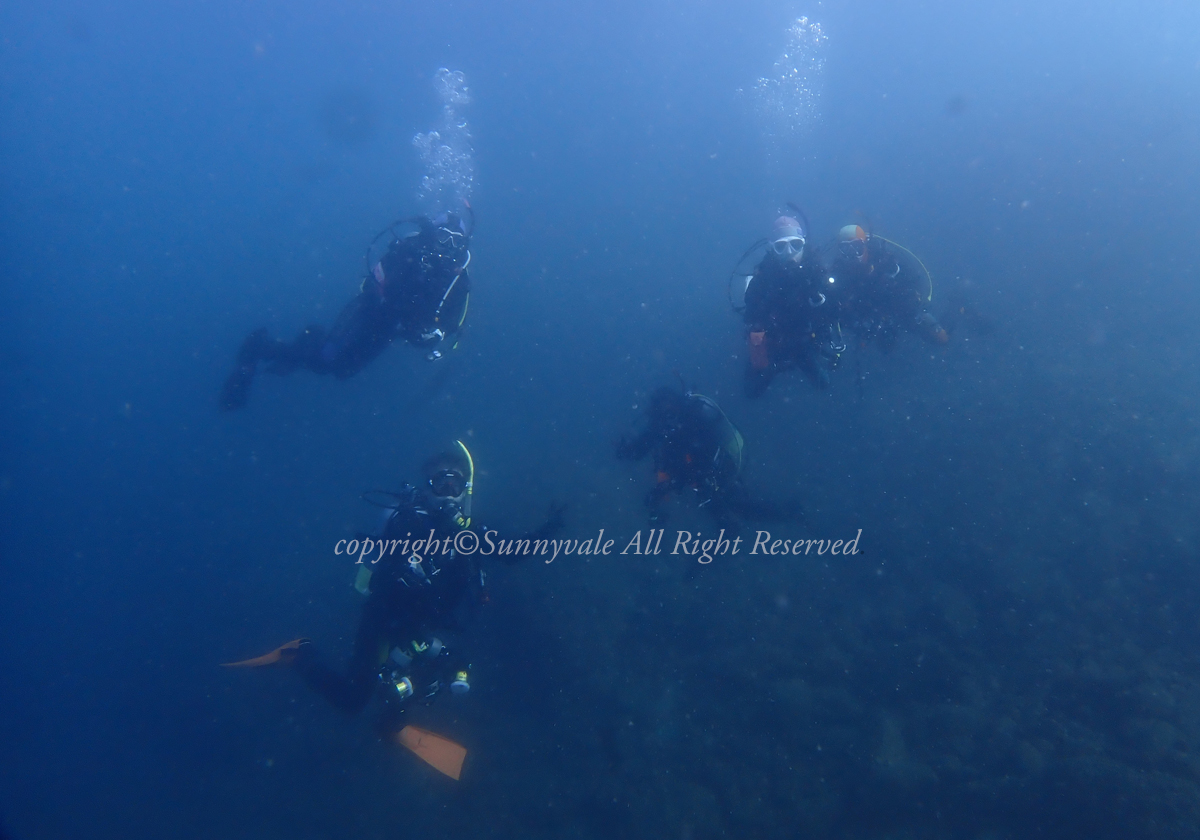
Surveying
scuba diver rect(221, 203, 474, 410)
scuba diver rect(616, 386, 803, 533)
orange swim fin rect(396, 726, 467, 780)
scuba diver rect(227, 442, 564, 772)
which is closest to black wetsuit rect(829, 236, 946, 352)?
scuba diver rect(616, 386, 803, 533)

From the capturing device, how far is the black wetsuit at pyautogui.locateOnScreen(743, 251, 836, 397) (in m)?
6.32

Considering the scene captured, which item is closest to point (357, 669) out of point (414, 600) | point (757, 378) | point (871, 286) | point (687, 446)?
point (414, 600)

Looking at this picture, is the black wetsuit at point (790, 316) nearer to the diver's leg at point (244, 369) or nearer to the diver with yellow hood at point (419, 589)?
the diver with yellow hood at point (419, 589)

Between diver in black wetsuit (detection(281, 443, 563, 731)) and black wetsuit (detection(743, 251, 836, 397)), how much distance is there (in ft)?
12.2

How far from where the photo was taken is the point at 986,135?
51.1 ft

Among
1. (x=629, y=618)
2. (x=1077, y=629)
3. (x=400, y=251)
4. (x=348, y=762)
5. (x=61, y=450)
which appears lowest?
(x=61, y=450)

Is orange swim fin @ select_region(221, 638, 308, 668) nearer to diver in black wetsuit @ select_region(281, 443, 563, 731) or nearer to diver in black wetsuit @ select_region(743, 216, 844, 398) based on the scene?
diver in black wetsuit @ select_region(281, 443, 563, 731)

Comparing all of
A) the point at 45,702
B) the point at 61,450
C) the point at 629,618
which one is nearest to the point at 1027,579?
the point at 629,618

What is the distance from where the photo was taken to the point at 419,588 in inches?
218

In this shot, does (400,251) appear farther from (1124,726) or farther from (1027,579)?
(1124,726)

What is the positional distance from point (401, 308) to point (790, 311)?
18.4 feet

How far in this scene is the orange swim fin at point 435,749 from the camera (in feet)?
22.0

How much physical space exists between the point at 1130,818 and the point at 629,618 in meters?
5.85

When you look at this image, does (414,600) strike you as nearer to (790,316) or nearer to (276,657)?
(276,657)
